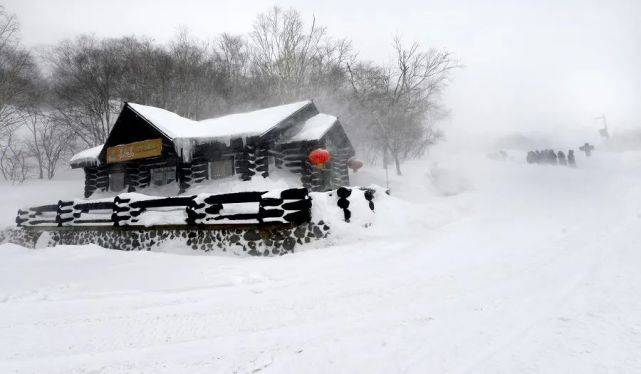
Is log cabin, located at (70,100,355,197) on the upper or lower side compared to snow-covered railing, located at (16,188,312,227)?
upper

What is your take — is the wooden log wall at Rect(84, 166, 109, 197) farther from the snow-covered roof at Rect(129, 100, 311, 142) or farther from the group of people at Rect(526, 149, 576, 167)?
the group of people at Rect(526, 149, 576, 167)

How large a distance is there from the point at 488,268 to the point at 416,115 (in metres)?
29.4

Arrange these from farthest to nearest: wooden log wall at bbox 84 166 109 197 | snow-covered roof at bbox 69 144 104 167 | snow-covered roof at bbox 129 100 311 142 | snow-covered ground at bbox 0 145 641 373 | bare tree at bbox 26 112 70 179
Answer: bare tree at bbox 26 112 70 179 < wooden log wall at bbox 84 166 109 197 < snow-covered roof at bbox 69 144 104 167 < snow-covered roof at bbox 129 100 311 142 < snow-covered ground at bbox 0 145 641 373

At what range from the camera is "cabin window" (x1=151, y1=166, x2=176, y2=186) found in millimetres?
18266

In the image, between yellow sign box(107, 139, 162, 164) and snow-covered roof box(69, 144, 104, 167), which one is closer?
yellow sign box(107, 139, 162, 164)

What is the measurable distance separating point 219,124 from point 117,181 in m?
8.14

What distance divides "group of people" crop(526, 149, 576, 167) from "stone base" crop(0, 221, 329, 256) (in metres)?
30.0

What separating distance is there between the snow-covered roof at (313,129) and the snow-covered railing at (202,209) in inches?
343

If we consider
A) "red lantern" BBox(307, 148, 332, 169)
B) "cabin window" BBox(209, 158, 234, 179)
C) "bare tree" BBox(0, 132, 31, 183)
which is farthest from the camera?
"bare tree" BBox(0, 132, 31, 183)

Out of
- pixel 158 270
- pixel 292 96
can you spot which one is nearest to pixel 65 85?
pixel 292 96

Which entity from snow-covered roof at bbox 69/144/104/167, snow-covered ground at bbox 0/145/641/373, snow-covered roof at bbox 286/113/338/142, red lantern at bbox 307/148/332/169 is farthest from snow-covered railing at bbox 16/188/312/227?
snow-covered roof at bbox 69/144/104/167

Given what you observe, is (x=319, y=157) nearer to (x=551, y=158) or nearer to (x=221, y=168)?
(x=221, y=168)

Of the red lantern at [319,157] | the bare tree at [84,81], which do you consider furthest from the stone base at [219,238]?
the bare tree at [84,81]

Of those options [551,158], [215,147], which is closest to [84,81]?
[215,147]
